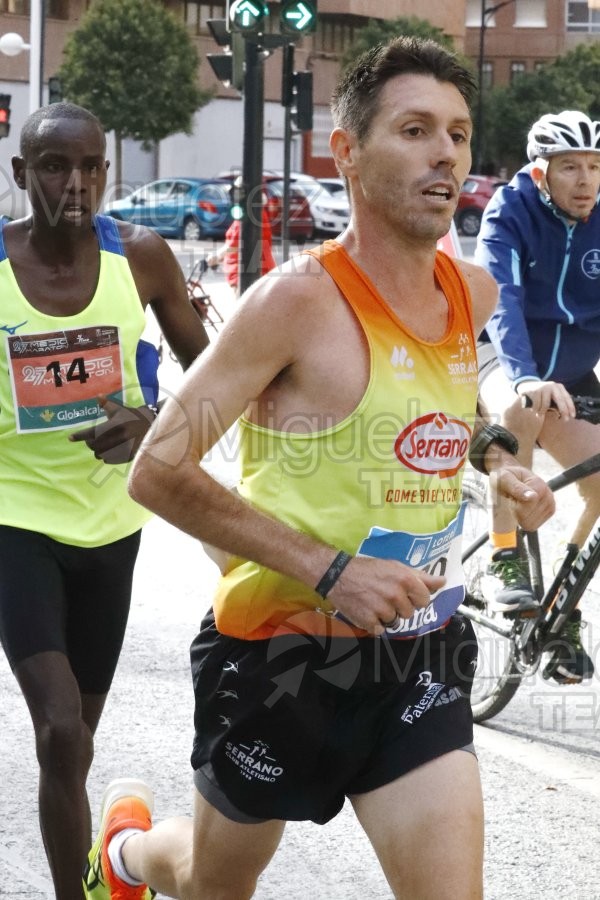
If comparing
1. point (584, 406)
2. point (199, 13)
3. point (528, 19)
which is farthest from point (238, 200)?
point (528, 19)

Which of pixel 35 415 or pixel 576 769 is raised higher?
pixel 35 415

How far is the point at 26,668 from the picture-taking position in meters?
3.54

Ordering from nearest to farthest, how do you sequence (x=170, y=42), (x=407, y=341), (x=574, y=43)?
(x=407, y=341) → (x=170, y=42) → (x=574, y=43)

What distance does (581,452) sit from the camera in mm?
5324

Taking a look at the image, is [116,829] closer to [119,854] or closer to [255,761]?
[119,854]

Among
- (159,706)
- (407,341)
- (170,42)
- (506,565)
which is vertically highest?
(170,42)

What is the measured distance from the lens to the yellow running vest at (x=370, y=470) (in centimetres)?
275

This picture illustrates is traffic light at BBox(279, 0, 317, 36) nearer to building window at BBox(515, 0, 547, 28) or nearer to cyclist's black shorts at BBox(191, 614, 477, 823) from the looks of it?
cyclist's black shorts at BBox(191, 614, 477, 823)

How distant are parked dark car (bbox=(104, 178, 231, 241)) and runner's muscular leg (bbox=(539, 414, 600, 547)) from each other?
31.7 metres

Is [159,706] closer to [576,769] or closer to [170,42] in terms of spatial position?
[576,769]

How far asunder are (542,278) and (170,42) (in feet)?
145

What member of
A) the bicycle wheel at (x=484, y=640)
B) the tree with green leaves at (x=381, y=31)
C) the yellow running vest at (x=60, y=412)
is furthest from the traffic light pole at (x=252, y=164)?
the tree with green leaves at (x=381, y=31)

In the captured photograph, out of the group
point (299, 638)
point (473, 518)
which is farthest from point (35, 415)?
point (473, 518)

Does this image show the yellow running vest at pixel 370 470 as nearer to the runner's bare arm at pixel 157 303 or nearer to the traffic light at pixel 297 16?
the runner's bare arm at pixel 157 303
